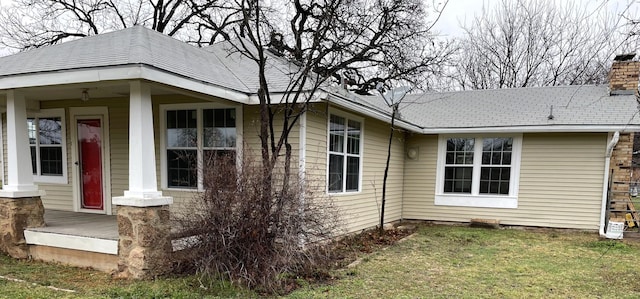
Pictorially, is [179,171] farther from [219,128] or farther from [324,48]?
[324,48]

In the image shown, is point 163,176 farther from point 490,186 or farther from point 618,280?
point 490,186

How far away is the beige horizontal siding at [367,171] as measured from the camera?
5.97m

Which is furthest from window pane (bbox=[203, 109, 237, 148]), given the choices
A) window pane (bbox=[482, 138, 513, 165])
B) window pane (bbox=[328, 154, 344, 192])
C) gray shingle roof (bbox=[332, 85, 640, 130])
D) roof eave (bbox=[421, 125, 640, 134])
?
window pane (bbox=[482, 138, 513, 165])

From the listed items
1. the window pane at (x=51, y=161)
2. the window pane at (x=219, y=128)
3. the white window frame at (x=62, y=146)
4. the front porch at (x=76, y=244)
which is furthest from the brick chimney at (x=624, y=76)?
the window pane at (x=51, y=161)

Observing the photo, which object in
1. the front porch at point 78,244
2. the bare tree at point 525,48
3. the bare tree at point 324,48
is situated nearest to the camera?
the front porch at point 78,244

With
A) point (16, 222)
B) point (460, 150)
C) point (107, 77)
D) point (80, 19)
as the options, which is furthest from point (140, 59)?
point (80, 19)

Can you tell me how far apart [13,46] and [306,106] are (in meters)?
16.5

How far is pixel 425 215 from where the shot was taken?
377 inches

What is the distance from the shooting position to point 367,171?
25.3ft

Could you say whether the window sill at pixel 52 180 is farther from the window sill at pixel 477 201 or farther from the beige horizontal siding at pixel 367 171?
the window sill at pixel 477 201

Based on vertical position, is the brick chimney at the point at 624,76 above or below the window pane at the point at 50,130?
above

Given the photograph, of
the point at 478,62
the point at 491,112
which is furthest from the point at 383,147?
the point at 478,62

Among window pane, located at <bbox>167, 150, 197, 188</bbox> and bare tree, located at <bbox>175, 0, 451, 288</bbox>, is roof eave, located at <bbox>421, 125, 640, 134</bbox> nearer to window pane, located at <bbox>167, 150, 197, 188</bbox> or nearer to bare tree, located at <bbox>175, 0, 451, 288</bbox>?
bare tree, located at <bbox>175, 0, 451, 288</bbox>

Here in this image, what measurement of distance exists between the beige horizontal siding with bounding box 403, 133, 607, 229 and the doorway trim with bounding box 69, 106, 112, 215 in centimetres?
810
